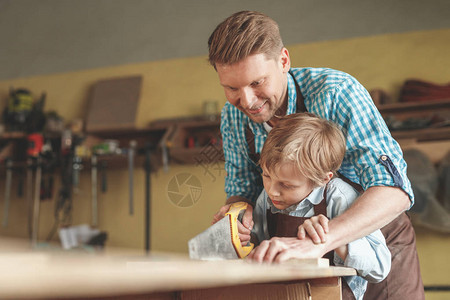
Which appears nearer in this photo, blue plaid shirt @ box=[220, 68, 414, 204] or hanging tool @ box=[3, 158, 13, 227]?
blue plaid shirt @ box=[220, 68, 414, 204]

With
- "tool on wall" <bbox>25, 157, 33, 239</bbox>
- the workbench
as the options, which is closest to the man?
the workbench

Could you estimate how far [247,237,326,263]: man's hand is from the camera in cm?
68

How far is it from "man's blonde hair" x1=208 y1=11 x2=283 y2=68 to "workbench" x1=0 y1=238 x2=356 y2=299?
502 mm

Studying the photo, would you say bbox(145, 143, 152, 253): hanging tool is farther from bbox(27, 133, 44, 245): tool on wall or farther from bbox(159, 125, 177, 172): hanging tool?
bbox(27, 133, 44, 245): tool on wall

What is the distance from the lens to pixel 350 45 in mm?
3154

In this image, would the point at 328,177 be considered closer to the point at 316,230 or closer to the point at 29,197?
the point at 316,230

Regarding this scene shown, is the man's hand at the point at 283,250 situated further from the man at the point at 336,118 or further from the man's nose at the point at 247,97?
the man's nose at the point at 247,97

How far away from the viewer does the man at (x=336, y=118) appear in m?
0.83

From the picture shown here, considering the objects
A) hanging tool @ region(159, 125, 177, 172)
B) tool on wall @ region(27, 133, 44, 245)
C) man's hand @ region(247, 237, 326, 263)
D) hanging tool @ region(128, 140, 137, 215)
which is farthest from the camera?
tool on wall @ region(27, 133, 44, 245)

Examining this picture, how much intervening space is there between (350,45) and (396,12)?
1.31ft

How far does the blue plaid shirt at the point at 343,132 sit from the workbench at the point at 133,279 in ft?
0.89

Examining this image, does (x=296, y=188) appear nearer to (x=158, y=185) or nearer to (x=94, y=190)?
(x=158, y=185)

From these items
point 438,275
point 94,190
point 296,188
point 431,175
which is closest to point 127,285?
point 296,188

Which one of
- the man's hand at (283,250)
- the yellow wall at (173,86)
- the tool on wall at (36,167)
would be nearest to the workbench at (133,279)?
the man's hand at (283,250)
